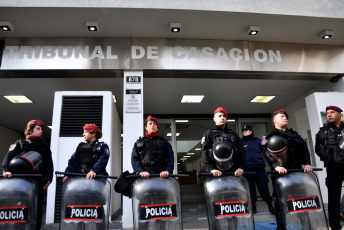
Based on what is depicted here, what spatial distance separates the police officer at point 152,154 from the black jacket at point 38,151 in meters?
1.10

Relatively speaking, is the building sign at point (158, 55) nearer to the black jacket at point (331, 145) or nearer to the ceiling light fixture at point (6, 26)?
the ceiling light fixture at point (6, 26)

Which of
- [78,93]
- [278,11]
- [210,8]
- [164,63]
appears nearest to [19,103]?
[78,93]

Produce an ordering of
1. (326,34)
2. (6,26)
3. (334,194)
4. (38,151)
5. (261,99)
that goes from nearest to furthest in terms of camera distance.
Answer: (38,151) < (334,194) < (6,26) < (326,34) < (261,99)

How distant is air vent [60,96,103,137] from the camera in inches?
175

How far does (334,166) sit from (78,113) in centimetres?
387

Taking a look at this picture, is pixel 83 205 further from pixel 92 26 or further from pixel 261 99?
pixel 261 99

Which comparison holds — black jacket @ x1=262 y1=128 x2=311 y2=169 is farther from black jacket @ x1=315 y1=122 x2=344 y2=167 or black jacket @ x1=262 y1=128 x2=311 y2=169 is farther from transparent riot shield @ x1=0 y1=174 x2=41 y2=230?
transparent riot shield @ x1=0 y1=174 x2=41 y2=230

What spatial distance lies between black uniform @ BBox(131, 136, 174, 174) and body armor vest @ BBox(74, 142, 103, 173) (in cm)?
43

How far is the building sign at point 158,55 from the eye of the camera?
472cm

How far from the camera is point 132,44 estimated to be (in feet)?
16.0

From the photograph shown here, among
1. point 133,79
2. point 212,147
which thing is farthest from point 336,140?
point 133,79

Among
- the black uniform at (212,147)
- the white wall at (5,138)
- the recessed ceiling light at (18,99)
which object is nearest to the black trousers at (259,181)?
the black uniform at (212,147)

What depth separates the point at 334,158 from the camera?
312 centimetres

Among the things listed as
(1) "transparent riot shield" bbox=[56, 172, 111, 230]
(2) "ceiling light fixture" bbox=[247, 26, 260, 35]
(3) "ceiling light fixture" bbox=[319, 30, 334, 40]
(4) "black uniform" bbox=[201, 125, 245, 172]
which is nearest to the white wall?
(1) "transparent riot shield" bbox=[56, 172, 111, 230]
